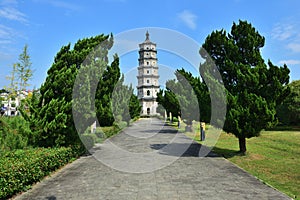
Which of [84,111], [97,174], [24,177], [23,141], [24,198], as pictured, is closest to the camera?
[24,198]

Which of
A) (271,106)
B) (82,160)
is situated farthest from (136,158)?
(271,106)

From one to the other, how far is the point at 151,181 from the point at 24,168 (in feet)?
11.3

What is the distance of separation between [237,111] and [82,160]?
6780mm

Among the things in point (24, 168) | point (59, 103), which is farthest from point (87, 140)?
point (24, 168)

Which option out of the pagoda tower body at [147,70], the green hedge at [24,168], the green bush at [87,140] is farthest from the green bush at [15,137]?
the pagoda tower body at [147,70]

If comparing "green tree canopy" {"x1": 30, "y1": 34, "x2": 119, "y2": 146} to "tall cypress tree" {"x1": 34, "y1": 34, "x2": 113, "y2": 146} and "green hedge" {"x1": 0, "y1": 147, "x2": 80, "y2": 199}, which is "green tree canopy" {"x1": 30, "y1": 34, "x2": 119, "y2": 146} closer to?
"tall cypress tree" {"x1": 34, "y1": 34, "x2": 113, "y2": 146}

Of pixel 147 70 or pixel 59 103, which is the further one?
pixel 147 70

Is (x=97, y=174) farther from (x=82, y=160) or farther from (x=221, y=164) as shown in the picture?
(x=221, y=164)

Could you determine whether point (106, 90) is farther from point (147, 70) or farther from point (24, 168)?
point (147, 70)

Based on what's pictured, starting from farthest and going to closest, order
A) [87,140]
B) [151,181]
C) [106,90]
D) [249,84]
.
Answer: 1. [106,90]
2. [87,140]
3. [249,84]
4. [151,181]

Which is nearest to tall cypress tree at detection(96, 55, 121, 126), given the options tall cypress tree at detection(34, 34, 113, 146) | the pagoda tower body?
tall cypress tree at detection(34, 34, 113, 146)

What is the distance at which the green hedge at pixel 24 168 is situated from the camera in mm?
5854

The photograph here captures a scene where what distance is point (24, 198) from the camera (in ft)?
20.0

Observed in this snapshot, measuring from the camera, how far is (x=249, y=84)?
35.9 feet
